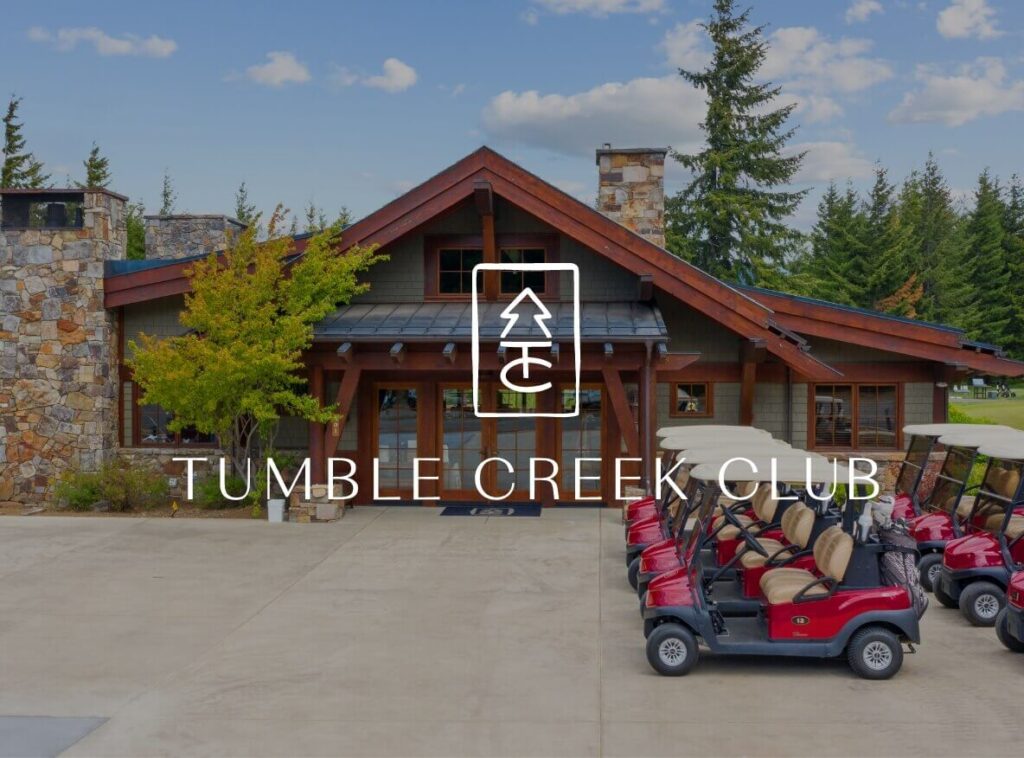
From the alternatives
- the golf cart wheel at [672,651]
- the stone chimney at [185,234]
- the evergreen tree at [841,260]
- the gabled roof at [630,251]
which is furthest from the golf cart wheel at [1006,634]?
the evergreen tree at [841,260]

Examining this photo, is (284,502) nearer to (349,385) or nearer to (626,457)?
(349,385)

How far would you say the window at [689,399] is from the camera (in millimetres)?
17734

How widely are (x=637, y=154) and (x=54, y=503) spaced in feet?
40.8

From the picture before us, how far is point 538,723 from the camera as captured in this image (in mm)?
7551

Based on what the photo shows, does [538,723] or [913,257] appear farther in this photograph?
[913,257]

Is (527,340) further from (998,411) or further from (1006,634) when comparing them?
(998,411)

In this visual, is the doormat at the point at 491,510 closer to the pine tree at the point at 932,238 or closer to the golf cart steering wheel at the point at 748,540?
the golf cart steering wheel at the point at 748,540

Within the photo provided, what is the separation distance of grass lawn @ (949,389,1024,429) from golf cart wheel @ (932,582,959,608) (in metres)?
24.4

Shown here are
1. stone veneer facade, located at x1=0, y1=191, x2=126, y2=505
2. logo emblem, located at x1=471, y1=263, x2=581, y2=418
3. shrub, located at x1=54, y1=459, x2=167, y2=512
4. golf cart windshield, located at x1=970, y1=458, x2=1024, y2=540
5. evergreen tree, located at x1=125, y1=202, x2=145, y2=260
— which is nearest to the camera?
golf cart windshield, located at x1=970, y1=458, x2=1024, y2=540

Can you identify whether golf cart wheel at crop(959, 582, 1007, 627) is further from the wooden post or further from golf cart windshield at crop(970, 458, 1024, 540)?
the wooden post

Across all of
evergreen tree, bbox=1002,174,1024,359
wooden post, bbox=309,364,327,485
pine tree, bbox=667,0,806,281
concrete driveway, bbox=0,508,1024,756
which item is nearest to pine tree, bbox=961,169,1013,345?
evergreen tree, bbox=1002,174,1024,359

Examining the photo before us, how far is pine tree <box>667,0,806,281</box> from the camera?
3962cm

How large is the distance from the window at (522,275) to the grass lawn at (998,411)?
21.7 metres

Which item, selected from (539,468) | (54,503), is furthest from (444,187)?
(54,503)
